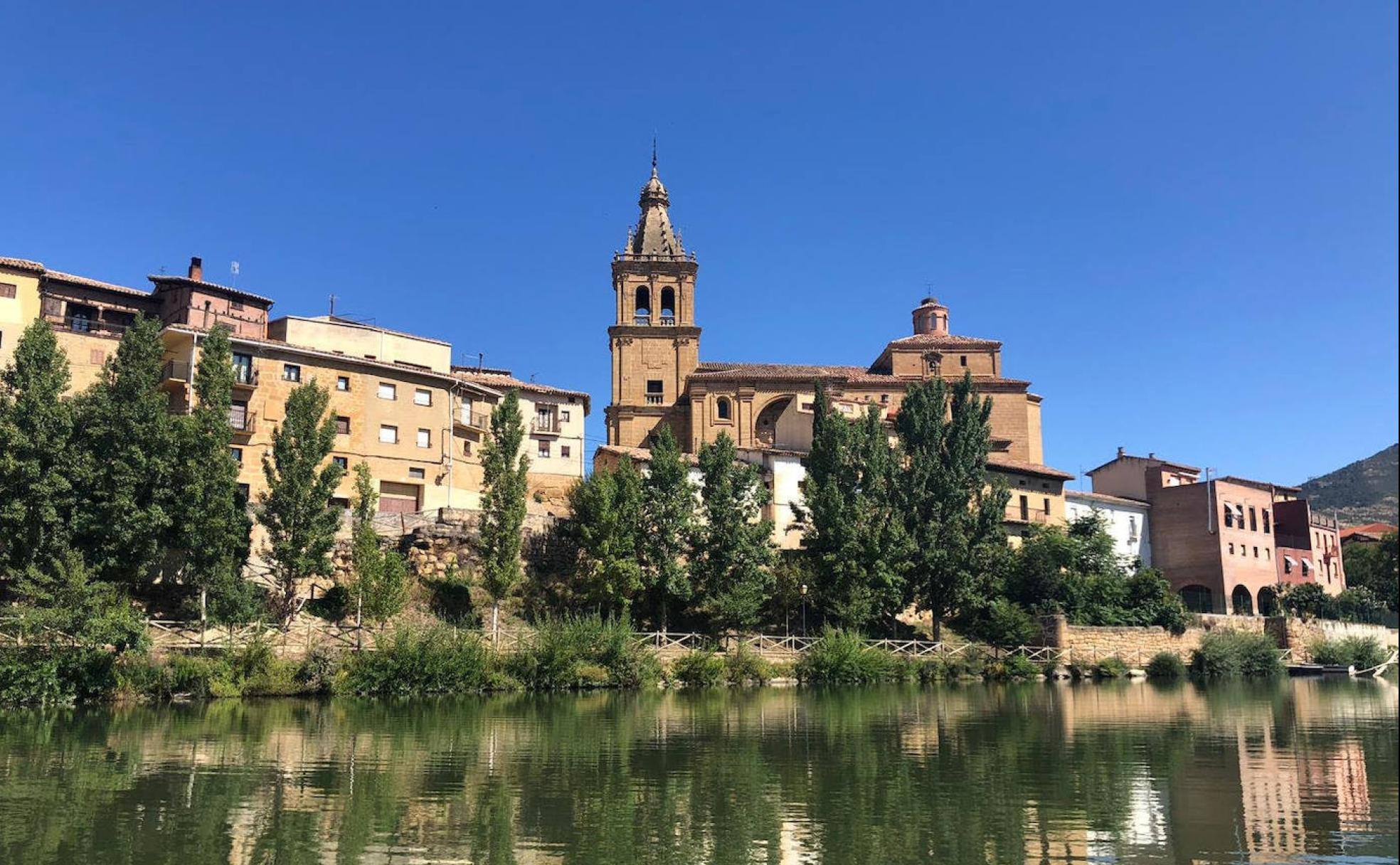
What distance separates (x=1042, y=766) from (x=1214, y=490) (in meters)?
58.7

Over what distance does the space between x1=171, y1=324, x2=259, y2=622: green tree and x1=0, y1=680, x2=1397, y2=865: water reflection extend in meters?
8.06

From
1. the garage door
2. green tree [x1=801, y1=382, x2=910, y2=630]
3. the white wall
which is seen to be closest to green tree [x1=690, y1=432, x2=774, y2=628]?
green tree [x1=801, y1=382, x2=910, y2=630]

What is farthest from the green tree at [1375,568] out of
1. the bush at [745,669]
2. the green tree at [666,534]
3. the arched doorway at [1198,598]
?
the green tree at [666,534]

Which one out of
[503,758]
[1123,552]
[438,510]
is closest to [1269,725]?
[503,758]

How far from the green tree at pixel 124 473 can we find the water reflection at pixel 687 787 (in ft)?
30.4

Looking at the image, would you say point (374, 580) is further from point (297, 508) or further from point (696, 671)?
point (696, 671)

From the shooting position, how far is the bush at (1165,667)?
54.9 m

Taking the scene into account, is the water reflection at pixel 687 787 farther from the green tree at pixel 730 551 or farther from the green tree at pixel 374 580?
the green tree at pixel 730 551

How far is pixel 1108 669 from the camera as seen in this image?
2078 inches

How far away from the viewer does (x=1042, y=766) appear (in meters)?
19.5

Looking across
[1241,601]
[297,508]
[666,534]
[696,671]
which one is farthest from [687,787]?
[1241,601]

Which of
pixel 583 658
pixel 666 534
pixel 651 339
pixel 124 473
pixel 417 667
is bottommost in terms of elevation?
pixel 417 667

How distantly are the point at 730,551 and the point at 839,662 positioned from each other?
651 centimetres

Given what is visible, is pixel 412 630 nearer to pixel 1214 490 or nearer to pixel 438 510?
pixel 438 510
